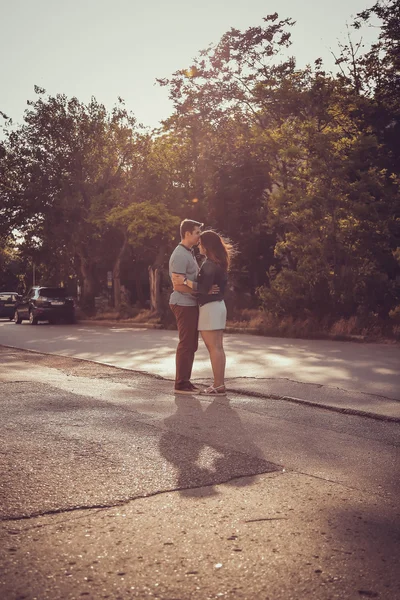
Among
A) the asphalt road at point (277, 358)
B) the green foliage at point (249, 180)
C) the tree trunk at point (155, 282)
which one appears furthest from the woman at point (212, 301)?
the tree trunk at point (155, 282)

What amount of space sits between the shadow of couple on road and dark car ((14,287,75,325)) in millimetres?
27295

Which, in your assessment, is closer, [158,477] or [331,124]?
[158,477]

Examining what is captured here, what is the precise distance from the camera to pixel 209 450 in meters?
5.73

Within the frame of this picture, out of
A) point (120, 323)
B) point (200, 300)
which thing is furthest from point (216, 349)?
point (120, 323)

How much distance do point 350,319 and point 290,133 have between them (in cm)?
788

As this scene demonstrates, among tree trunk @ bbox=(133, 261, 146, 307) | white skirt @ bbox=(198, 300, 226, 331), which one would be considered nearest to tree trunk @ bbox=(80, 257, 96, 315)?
tree trunk @ bbox=(133, 261, 146, 307)

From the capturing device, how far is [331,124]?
80.9ft

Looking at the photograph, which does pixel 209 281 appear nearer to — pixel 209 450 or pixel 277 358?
pixel 209 450

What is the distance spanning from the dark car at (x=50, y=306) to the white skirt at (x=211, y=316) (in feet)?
85.7

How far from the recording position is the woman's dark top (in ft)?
29.2

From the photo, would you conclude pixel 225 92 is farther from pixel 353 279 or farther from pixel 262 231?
pixel 353 279

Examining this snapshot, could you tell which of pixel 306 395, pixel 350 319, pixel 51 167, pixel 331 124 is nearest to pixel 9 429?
pixel 306 395

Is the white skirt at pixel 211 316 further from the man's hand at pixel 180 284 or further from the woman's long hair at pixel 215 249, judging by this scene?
the woman's long hair at pixel 215 249

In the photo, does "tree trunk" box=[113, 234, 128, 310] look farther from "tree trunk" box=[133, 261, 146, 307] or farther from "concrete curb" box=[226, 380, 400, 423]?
"concrete curb" box=[226, 380, 400, 423]
